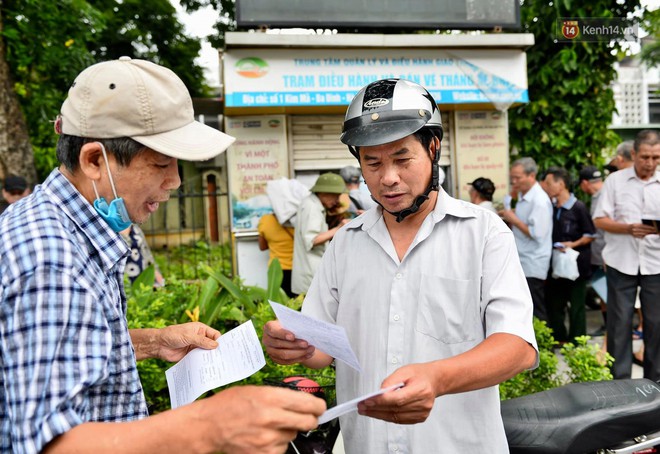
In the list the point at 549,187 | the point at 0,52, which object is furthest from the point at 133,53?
the point at 549,187

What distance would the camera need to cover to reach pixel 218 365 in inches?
67.8

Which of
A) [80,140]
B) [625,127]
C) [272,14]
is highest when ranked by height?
[272,14]

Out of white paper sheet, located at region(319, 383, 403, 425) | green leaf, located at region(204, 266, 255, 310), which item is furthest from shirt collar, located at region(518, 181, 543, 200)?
white paper sheet, located at region(319, 383, 403, 425)

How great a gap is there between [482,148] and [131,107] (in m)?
7.15

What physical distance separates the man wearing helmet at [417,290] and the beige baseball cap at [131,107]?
0.62 metres

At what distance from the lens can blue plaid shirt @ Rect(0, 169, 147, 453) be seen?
107 centimetres

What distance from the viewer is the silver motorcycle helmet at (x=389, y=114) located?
184 cm

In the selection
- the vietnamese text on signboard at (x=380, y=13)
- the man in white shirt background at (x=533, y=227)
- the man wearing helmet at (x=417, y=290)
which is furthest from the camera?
the vietnamese text on signboard at (x=380, y=13)

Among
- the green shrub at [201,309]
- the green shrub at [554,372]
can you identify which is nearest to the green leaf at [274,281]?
the green shrub at [201,309]

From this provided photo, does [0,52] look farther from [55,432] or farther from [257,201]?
[55,432]

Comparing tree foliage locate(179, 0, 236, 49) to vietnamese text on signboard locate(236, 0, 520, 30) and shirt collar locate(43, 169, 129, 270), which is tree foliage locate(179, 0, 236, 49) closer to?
vietnamese text on signboard locate(236, 0, 520, 30)

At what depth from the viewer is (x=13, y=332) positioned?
1.10 meters

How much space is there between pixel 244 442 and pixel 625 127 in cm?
1476

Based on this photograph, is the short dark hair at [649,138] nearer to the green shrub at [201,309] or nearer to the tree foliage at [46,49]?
the green shrub at [201,309]
